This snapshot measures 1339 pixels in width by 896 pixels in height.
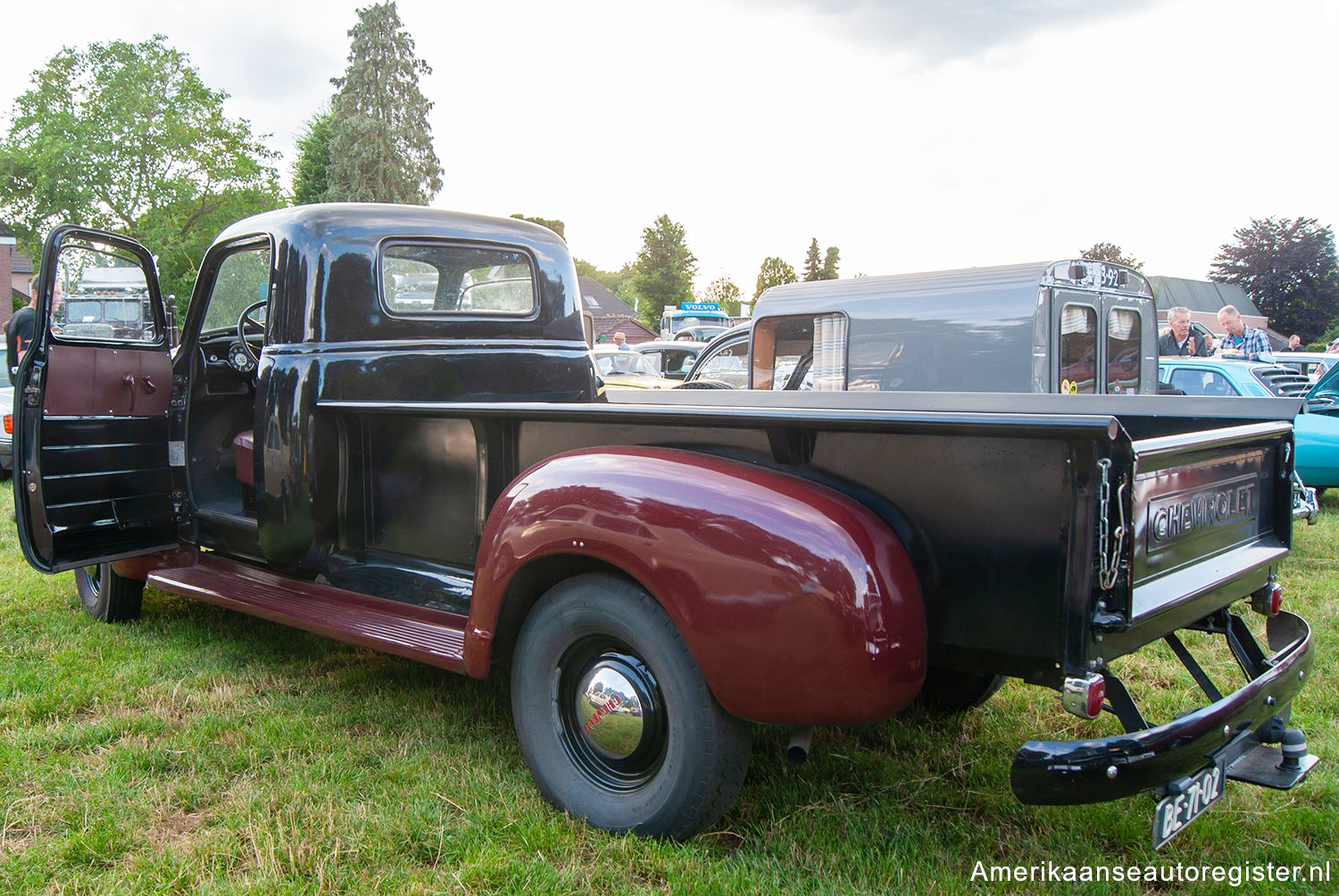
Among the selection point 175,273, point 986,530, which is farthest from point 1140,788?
point 175,273

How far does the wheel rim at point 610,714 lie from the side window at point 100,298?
2.87m

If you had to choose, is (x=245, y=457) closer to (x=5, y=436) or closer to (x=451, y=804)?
(x=451, y=804)

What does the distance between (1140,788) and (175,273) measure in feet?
131

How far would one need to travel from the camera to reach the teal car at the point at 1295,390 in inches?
298

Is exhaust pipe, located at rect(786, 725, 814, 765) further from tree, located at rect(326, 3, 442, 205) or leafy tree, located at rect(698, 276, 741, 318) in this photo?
leafy tree, located at rect(698, 276, 741, 318)

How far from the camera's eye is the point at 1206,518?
2430 millimetres

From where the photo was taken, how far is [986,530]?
82.4 inches

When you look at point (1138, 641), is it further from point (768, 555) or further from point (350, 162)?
point (350, 162)

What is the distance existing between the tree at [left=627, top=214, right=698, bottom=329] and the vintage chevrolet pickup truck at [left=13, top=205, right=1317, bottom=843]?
5919 cm

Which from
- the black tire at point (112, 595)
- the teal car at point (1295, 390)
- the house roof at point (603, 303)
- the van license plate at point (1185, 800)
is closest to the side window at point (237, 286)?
the black tire at point (112, 595)

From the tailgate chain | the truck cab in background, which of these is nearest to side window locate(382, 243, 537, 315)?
the truck cab in background

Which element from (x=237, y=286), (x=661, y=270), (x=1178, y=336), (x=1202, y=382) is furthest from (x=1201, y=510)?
(x=661, y=270)

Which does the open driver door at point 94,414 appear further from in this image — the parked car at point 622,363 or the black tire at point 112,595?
the parked car at point 622,363

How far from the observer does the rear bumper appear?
186 centimetres
